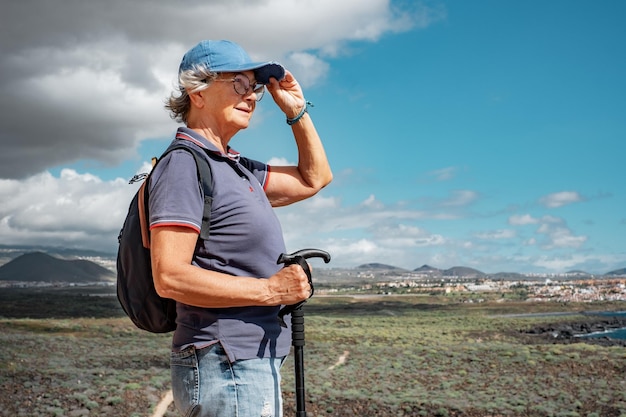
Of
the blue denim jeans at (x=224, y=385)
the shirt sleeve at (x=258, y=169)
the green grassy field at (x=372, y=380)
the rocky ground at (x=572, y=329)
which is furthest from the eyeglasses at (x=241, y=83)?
the rocky ground at (x=572, y=329)

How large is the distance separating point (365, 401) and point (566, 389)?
19.3 feet

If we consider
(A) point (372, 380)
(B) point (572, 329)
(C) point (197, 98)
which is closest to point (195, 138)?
(C) point (197, 98)

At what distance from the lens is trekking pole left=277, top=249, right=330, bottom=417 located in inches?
83.4

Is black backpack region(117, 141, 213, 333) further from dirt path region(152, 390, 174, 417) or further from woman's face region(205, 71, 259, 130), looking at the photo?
dirt path region(152, 390, 174, 417)

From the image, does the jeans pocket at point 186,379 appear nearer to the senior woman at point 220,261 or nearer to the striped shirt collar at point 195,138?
the senior woman at point 220,261

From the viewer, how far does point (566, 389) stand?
15.4 meters

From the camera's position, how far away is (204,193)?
2029 mm

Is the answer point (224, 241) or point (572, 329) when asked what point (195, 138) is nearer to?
point (224, 241)

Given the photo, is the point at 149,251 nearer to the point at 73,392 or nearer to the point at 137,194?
the point at 137,194

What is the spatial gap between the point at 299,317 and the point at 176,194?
0.65 m

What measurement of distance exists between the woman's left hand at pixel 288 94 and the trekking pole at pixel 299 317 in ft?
2.22

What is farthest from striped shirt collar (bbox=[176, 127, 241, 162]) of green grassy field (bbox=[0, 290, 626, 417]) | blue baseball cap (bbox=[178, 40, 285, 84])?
green grassy field (bbox=[0, 290, 626, 417])

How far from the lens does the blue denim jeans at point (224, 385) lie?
6.54ft

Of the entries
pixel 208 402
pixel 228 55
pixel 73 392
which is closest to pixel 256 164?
pixel 228 55
